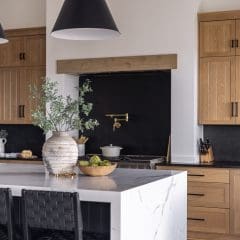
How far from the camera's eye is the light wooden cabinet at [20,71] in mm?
6953

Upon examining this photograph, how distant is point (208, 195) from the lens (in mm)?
5758

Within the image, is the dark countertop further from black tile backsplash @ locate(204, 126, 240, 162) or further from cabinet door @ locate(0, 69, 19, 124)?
cabinet door @ locate(0, 69, 19, 124)

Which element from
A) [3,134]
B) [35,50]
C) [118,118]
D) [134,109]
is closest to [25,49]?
[35,50]

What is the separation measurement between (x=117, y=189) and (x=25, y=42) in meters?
4.25

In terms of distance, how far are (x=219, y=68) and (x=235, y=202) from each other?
5.06ft

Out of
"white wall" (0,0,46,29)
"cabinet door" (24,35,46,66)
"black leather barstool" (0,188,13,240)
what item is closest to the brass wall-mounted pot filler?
"cabinet door" (24,35,46,66)

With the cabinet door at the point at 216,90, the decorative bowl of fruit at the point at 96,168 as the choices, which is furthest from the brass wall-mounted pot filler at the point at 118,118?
the decorative bowl of fruit at the point at 96,168

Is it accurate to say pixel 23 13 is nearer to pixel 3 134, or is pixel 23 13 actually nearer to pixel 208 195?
pixel 3 134

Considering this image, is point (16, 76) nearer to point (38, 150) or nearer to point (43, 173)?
point (38, 150)

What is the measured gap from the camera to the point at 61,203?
3102 millimetres

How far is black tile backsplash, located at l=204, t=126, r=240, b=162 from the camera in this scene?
6.28 m

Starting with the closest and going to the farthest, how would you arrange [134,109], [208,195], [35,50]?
[208,195]
[134,109]
[35,50]

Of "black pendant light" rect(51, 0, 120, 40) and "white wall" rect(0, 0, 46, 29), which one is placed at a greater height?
"white wall" rect(0, 0, 46, 29)

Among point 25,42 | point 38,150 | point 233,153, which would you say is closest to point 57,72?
point 25,42
